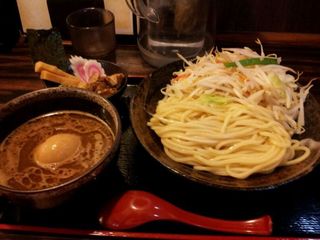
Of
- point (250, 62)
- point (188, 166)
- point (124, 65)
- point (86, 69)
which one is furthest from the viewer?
point (124, 65)

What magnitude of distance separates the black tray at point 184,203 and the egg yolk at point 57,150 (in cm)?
15

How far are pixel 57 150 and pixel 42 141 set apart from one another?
0.33 ft

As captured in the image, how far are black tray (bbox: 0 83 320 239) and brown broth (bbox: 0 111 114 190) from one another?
0.30ft

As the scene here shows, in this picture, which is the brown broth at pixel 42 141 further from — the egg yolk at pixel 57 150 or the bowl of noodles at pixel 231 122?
the bowl of noodles at pixel 231 122

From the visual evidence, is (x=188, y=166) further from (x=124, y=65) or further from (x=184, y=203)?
(x=124, y=65)

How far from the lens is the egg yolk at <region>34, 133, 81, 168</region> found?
1205mm

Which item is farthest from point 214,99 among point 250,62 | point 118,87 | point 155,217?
point 155,217

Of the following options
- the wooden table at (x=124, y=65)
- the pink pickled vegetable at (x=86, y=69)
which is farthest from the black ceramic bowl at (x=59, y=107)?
the wooden table at (x=124, y=65)

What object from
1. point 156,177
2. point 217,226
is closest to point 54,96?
point 156,177

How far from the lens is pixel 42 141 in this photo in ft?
4.25

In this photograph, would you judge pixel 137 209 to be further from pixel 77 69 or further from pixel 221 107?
pixel 77 69

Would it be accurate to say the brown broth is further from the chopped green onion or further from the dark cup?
the dark cup

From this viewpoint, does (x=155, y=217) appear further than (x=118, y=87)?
No

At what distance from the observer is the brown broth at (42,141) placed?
1.15 m
